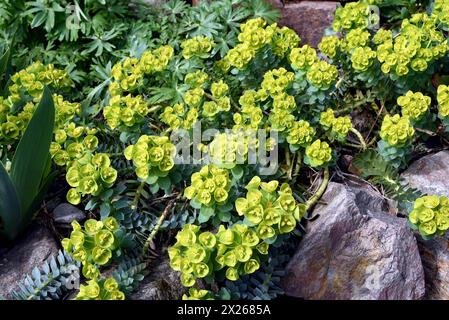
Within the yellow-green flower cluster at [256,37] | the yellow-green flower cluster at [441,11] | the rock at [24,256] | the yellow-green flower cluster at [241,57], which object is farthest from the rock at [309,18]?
the rock at [24,256]

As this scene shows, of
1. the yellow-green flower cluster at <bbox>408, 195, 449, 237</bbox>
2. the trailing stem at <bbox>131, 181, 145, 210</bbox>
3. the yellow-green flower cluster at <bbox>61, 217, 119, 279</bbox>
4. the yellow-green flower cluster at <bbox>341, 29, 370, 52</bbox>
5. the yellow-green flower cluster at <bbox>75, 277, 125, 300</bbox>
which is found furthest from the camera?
the yellow-green flower cluster at <bbox>341, 29, 370, 52</bbox>

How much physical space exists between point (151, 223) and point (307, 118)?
2.72ft

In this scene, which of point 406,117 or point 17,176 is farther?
point 406,117

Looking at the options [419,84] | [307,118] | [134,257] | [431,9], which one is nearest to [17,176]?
[134,257]

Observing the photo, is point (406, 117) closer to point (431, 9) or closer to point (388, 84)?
point (388, 84)

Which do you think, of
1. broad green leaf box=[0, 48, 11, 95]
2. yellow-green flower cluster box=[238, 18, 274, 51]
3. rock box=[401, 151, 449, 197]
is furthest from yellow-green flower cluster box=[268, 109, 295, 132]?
broad green leaf box=[0, 48, 11, 95]

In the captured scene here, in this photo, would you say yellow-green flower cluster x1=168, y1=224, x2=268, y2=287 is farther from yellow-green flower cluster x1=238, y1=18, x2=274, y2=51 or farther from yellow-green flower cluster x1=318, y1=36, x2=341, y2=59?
yellow-green flower cluster x1=318, y1=36, x2=341, y2=59

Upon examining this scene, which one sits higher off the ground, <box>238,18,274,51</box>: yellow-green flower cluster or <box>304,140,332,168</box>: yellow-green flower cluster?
<box>238,18,274,51</box>: yellow-green flower cluster

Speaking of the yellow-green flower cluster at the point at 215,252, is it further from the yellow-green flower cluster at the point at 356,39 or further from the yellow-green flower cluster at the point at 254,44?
the yellow-green flower cluster at the point at 356,39

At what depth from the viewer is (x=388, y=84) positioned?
104 inches

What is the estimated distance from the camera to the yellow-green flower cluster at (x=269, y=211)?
1.93 m

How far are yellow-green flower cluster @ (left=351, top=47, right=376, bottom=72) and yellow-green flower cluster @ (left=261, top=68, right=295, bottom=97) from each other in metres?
0.27

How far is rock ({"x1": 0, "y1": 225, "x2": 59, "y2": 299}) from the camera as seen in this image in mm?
2150

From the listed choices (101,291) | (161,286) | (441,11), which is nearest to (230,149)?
(161,286)
